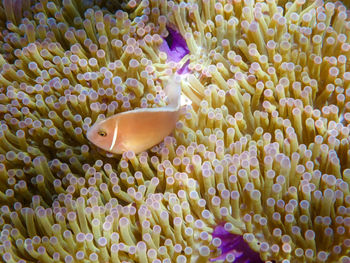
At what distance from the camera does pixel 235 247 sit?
142 centimetres

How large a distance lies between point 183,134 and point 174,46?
638 mm

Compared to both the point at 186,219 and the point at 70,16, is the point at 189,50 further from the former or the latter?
the point at 186,219

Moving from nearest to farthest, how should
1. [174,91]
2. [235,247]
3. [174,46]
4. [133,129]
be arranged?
1. [235,247]
2. [133,129]
3. [174,91]
4. [174,46]

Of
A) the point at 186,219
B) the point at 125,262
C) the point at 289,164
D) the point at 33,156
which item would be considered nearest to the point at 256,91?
the point at 289,164

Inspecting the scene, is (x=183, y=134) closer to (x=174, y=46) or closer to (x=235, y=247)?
(x=235, y=247)

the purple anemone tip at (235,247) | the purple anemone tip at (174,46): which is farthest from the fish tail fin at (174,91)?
the purple anemone tip at (235,247)

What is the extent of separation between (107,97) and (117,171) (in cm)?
37

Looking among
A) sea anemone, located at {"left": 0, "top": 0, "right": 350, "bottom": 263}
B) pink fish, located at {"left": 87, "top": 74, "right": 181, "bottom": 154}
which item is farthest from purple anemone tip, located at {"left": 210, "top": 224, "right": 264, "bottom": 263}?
pink fish, located at {"left": 87, "top": 74, "right": 181, "bottom": 154}

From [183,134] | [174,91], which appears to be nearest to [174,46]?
[174,91]

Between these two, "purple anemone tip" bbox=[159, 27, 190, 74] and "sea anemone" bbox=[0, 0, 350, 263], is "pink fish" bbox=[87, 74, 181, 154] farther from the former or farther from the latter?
"purple anemone tip" bbox=[159, 27, 190, 74]

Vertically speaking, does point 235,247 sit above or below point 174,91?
below

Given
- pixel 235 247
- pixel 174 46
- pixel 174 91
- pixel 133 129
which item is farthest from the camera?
pixel 174 46

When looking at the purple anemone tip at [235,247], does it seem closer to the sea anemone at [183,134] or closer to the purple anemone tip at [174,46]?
the sea anemone at [183,134]

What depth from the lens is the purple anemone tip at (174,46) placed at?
1.94 m
